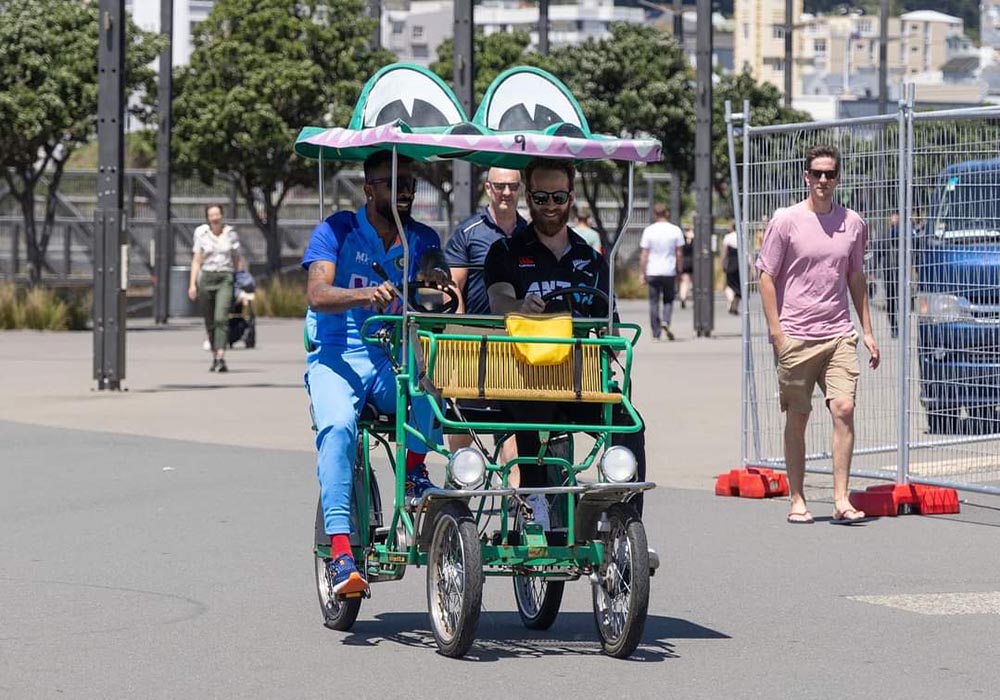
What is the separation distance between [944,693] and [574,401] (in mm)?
1660

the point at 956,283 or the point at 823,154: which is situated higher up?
the point at 823,154

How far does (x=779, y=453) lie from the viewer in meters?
13.1

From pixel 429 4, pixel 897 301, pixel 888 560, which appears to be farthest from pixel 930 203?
pixel 429 4

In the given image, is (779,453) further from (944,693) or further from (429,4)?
(429,4)

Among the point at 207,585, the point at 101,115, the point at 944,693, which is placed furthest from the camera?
the point at 101,115

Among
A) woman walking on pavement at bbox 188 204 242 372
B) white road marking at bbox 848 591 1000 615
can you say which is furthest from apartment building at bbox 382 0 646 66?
white road marking at bbox 848 591 1000 615

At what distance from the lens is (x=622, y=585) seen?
7.30m

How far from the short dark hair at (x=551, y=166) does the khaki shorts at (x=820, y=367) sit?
11.2ft

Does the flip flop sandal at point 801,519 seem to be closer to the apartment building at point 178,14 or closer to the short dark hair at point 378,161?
the short dark hair at point 378,161

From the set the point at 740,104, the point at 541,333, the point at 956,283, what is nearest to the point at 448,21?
the point at 740,104

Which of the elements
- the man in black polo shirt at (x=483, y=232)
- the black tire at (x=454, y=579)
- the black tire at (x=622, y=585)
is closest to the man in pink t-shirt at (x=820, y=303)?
the man in black polo shirt at (x=483, y=232)

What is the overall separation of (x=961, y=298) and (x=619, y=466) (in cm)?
517

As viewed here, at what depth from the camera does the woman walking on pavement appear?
72.2ft

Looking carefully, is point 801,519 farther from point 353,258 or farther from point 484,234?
point 353,258
